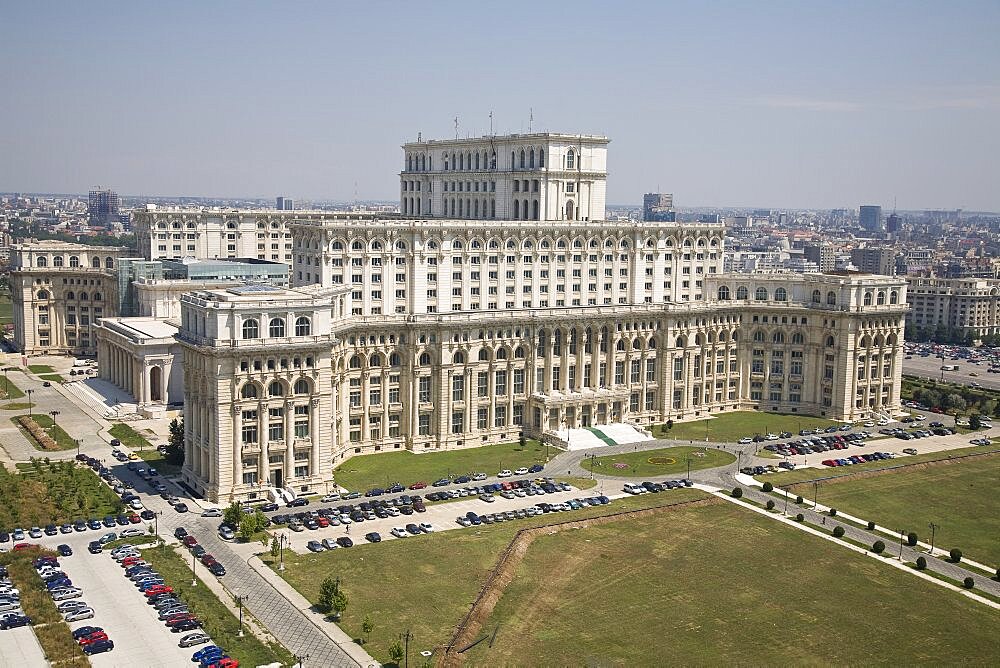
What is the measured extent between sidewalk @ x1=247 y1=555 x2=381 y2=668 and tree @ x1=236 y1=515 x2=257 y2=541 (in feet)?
17.0

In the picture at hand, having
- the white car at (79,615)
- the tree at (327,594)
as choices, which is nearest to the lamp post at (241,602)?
the tree at (327,594)

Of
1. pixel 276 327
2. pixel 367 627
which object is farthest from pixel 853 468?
pixel 367 627

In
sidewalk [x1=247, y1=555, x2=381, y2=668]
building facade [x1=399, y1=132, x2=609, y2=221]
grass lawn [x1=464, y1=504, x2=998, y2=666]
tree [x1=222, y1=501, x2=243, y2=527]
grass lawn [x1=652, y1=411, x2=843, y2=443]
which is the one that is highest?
building facade [x1=399, y1=132, x2=609, y2=221]

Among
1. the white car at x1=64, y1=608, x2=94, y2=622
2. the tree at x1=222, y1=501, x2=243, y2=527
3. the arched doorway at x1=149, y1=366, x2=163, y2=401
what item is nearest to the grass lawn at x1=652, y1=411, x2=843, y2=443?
the tree at x1=222, y1=501, x2=243, y2=527

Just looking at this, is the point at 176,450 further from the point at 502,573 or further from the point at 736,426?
the point at 736,426

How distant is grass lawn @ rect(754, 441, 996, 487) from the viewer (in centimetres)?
15500

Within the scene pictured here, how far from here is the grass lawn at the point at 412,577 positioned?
100m

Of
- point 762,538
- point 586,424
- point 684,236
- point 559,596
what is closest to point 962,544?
point 762,538

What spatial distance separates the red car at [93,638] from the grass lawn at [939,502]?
309ft

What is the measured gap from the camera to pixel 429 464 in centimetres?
15875

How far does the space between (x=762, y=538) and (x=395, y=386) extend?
206 ft

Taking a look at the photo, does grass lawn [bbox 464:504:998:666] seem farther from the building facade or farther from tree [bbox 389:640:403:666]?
the building facade

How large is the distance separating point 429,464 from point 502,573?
4616cm

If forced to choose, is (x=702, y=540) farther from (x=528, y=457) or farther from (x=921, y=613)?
(x=528, y=457)
